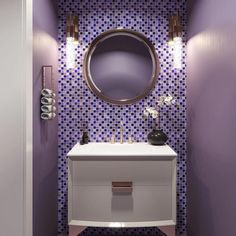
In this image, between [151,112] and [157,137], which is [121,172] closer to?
[157,137]

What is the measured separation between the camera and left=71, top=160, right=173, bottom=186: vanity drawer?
1.70m

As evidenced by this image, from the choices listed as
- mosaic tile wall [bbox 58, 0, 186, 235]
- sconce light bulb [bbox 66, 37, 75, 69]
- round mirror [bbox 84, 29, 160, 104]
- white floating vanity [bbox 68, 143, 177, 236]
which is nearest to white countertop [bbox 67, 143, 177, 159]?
white floating vanity [bbox 68, 143, 177, 236]

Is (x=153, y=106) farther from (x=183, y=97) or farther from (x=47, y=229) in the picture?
(x=47, y=229)

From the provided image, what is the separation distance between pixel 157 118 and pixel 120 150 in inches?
20.9

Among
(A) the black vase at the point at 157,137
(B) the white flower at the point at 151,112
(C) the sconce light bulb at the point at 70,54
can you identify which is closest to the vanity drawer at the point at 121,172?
(A) the black vase at the point at 157,137

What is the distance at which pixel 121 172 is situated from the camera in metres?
1.70

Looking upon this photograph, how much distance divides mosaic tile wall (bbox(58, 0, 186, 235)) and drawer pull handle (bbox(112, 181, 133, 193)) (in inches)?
22.6
